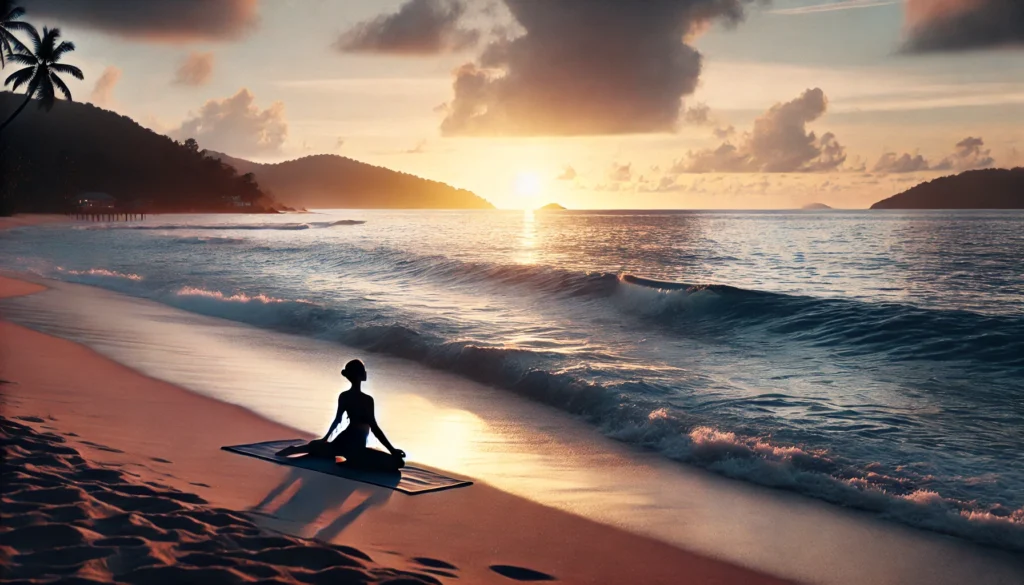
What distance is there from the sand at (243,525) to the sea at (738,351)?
2966mm

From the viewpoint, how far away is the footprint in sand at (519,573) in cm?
576

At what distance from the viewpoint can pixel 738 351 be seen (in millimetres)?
16906

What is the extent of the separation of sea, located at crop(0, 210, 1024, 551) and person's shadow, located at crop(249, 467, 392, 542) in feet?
12.6

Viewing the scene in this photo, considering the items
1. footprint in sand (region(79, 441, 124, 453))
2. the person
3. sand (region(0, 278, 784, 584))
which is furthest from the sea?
footprint in sand (region(79, 441, 124, 453))

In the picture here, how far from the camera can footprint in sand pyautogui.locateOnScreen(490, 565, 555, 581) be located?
5.76m

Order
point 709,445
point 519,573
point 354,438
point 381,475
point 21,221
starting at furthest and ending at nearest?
point 21,221 < point 709,445 < point 354,438 < point 381,475 < point 519,573

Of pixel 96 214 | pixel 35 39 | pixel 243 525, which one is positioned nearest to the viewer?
pixel 243 525

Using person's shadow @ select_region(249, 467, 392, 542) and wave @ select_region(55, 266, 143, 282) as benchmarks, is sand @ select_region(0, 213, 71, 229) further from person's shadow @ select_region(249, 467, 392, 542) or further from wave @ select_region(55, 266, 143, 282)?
person's shadow @ select_region(249, 467, 392, 542)

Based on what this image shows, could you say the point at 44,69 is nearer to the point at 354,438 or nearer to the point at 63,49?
the point at 63,49

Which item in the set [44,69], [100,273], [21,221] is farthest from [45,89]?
[100,273]

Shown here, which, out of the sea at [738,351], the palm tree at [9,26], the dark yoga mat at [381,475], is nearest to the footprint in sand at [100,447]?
the dark yoga mat at [381,475]

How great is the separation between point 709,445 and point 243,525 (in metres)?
5.43

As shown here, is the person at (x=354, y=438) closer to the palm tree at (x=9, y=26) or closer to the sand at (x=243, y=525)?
the sand at (x=243, y=525)

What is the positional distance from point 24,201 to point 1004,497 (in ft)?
551
